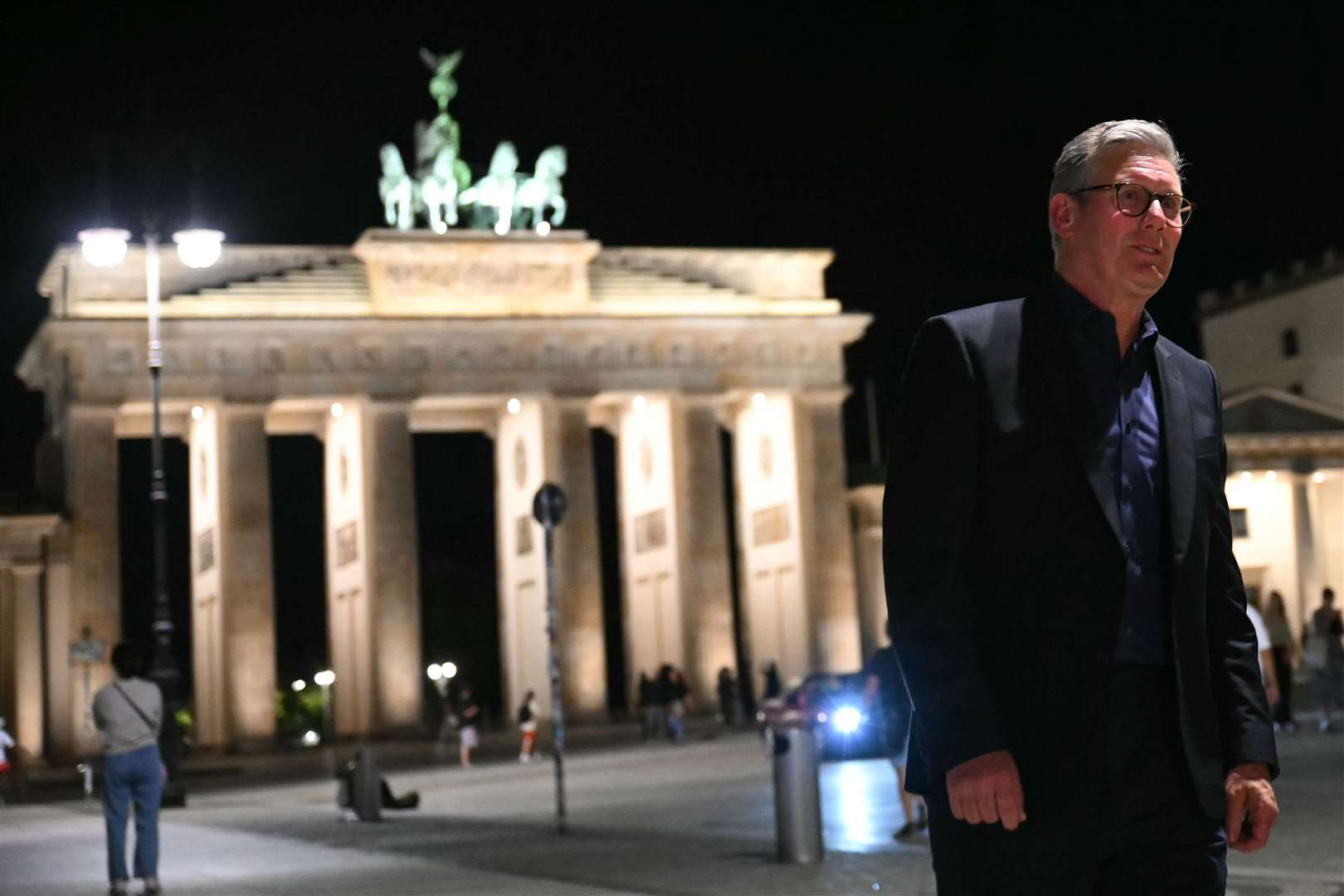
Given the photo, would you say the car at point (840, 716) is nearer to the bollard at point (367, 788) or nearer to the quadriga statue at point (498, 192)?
the bollard at point (367, 788)

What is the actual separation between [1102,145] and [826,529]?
62826 millimetres

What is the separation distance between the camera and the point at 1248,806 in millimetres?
4801

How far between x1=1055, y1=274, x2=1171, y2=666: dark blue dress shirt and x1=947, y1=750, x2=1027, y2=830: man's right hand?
359mm

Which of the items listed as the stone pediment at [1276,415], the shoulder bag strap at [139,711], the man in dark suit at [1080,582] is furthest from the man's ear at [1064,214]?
the stone pediment at [1276,415]

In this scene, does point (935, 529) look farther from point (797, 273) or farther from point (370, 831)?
point (797, 273)

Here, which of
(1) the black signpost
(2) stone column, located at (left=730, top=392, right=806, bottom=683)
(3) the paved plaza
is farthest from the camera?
(2) stone column, located at (left=730, top=392, right=806, bottom=683)

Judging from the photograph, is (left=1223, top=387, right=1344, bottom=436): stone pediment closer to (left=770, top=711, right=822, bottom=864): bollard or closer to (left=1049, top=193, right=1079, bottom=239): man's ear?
(left=770, top=711, right=822, bottom=864): bollard

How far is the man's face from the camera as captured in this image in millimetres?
4953

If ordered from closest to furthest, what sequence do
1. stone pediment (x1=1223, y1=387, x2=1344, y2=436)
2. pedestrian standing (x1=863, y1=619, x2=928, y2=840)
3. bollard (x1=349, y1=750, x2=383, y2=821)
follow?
1. pedestrian standing (x1=863, y1=619, x2=928, y2=840)
2. bollard (x1=349, y1=750, x2=383, y2=821)
3. stone pediment (x1=1223, y1=387, x2=1344, y2=436)

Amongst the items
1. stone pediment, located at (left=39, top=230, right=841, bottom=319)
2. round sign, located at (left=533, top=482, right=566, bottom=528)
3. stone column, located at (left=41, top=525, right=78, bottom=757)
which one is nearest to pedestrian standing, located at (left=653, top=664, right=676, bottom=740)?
stone column, located at (left=41, top=525, right=78, bottom=757)

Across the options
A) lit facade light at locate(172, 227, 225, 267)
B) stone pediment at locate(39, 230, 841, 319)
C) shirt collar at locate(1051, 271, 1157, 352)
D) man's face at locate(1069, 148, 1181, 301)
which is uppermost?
stone pediment at locate(39, 230, 841, 319)

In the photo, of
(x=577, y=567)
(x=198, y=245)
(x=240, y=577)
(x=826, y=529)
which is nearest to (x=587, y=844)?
(x=198, y=245)

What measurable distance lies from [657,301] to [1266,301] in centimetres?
3752

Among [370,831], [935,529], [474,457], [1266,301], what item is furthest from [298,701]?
[935,529]
